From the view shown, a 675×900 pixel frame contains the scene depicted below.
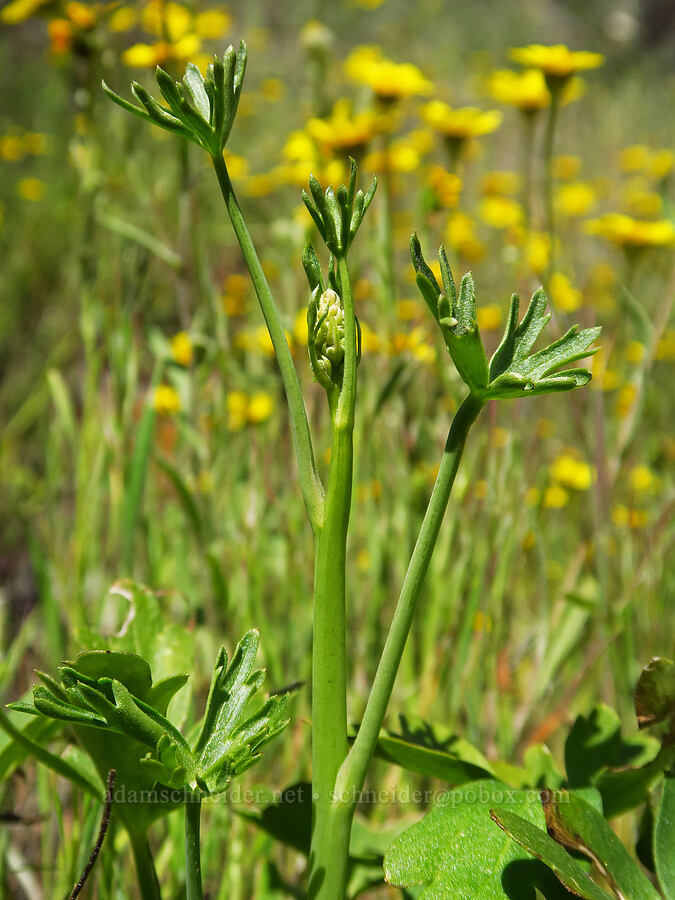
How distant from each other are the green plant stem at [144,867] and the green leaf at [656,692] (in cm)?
24

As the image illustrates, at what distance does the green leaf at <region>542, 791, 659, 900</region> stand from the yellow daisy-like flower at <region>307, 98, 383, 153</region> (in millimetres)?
801

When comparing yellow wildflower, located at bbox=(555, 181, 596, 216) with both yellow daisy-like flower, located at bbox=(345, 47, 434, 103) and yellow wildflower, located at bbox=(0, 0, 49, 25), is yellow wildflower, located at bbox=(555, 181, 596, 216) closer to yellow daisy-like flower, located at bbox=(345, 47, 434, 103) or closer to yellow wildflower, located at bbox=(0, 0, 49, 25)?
yellow daisy-like flower, located at bbox=(345, 47, 434, 103)

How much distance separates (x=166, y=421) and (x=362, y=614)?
25.9 inches

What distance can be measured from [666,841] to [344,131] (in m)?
0.84

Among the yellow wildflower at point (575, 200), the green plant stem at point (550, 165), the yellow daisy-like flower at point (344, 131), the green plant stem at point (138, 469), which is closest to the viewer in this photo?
the green plant stem at point (138, 469)

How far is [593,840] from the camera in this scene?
1.13ft

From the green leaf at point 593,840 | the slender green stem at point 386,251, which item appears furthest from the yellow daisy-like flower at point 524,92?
the green leaf at point 593,840

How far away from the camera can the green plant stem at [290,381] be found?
32 centimetres

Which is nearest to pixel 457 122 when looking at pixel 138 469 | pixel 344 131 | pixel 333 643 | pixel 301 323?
pixel 344 131

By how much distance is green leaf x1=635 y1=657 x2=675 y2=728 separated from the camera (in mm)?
378

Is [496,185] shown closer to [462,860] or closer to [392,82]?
[392,82]

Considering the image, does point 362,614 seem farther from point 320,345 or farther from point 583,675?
point 320,345

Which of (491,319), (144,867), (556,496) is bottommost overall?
(144,867)

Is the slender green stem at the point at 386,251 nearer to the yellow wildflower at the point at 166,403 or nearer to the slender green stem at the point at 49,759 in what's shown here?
the yellow wildflower at the point at 166,403
